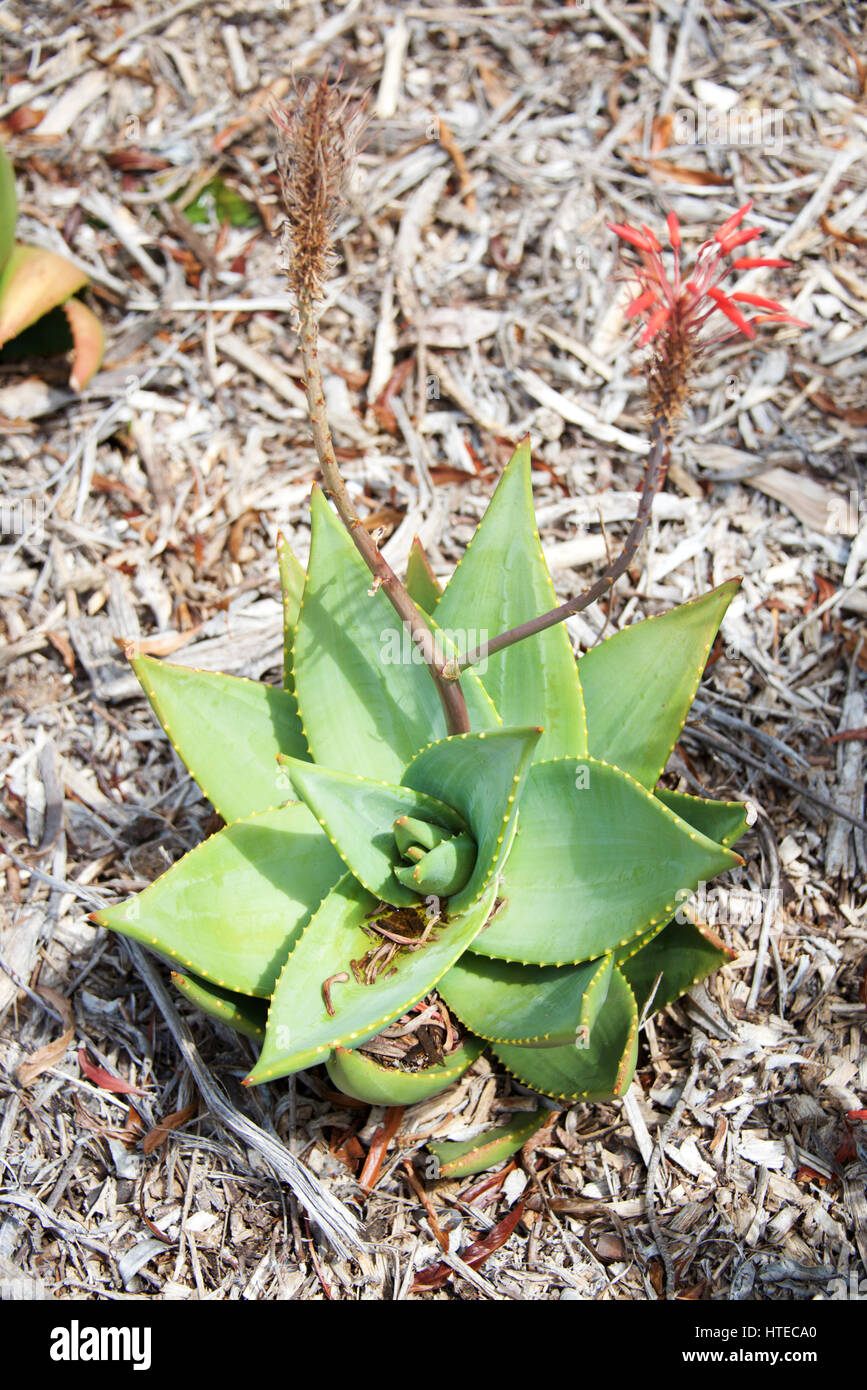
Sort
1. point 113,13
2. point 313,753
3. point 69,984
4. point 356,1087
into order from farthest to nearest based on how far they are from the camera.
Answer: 1. point 113,13
2. point 69,984
3. point 313,753
4. point 356,1087

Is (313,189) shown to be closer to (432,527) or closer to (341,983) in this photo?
(341,983)

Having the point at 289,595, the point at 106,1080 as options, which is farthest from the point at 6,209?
the point at 106,1080

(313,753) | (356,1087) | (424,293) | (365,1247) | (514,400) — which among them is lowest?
(365,1247)

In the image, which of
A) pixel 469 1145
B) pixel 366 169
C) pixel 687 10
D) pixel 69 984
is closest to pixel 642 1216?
pixel 469 1145

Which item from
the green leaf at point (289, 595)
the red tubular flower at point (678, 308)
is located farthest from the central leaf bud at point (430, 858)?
the red tubular flower at point (678, 308)

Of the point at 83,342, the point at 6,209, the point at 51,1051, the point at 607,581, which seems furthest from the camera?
the point at 83,342

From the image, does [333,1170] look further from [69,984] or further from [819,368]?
[819,368]
